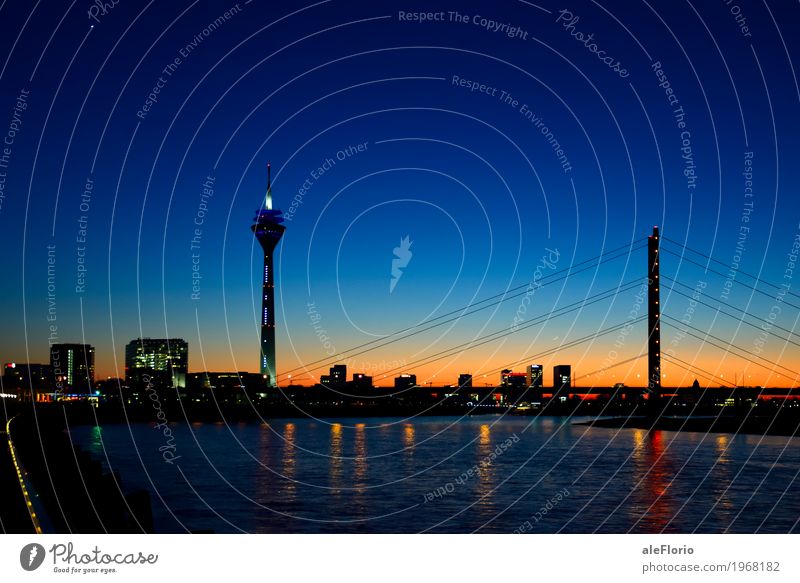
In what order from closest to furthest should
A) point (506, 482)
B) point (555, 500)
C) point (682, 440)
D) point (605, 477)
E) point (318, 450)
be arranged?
1. point (555, 500)
2. point (506, 482)
3. point (605, 477)
4. point (318, 450)
5. point (682, 440)

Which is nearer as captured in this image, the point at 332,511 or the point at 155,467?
the point at 332,511

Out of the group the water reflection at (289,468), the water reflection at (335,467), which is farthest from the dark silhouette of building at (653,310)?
the water reflection at (289,468)

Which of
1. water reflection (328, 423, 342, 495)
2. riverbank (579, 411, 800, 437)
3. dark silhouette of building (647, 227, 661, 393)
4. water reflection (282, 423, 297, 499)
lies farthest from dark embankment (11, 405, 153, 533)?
riverbank (579, 411, 800, 437)

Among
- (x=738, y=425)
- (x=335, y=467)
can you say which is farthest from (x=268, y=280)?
(x=335, y=467)

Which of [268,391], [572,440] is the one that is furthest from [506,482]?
[268,391]

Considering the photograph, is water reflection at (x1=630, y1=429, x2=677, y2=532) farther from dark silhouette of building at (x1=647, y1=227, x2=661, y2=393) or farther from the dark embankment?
dark silhouette of building at (x1=647, y1=227, x2=661, y2=393)
